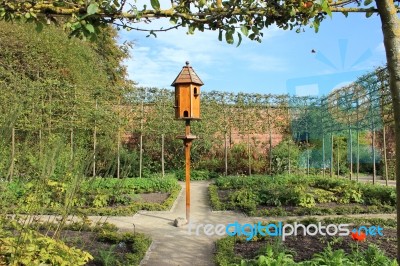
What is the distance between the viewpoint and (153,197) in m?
8.51

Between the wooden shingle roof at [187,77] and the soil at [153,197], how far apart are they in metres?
2.75

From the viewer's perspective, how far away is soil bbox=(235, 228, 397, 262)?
3848 mm

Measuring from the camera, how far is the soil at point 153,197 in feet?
26.3

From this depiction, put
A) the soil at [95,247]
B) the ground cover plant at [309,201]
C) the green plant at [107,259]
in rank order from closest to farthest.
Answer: the green plant at [107,259] → the soil at [95,247] → the ground cover plant at [309,201]

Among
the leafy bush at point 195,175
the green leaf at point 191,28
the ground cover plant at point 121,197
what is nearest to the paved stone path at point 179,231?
the ground cover plant at point 121,197

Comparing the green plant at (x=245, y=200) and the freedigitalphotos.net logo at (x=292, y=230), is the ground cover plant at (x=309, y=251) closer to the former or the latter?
the freedigitalphotos.net logo at (x=292, y=230)

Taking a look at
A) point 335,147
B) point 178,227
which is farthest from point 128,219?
point 335,147

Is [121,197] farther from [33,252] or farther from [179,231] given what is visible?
[33,252]

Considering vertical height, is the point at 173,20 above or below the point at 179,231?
above

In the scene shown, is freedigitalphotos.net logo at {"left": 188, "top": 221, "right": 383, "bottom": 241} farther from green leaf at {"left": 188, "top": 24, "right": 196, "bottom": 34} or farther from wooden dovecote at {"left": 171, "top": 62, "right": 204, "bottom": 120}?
green leaf at {"left": 188, "top": 24, "right": 196, "bottom": 34}

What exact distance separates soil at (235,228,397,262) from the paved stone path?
16.2 inches

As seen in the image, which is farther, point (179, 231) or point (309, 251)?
point (179, 231)

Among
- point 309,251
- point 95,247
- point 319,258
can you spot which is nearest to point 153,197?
point 95,247

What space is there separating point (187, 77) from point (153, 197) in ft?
10.8
